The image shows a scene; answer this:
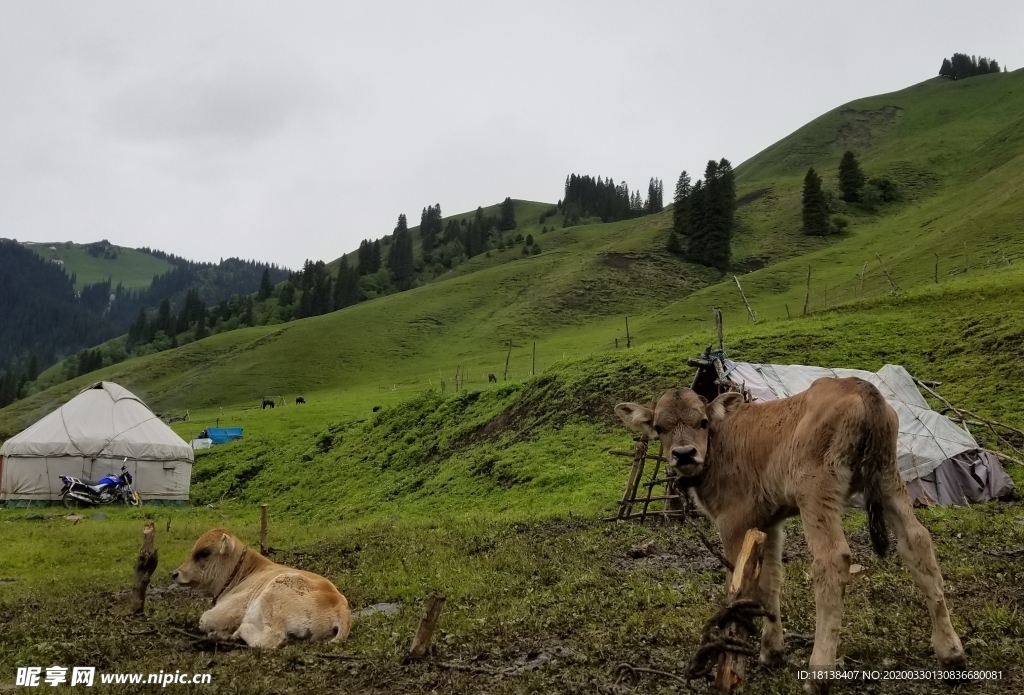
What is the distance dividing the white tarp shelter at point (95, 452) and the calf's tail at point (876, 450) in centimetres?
2738

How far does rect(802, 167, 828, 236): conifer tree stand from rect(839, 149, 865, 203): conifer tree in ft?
21.9

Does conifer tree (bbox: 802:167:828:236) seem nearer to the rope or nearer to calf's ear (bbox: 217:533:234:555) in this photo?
calf's ear (bbox: 217:533:234:555)

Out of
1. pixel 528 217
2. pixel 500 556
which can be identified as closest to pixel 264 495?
pixel 500 556

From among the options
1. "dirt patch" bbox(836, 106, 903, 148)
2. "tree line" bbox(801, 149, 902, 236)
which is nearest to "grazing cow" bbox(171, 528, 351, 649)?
"tree line" bbox(801, 149, 902, 236)

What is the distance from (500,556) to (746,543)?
6.98m

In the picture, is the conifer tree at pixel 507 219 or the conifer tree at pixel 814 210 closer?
the conifer tree at pixel 814 210

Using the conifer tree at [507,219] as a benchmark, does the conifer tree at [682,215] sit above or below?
below

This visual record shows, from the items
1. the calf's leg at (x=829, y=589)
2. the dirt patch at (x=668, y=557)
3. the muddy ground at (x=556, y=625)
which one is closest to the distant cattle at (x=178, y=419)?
the muddy ground at (x=556, y=625)

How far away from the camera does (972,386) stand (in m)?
18.8

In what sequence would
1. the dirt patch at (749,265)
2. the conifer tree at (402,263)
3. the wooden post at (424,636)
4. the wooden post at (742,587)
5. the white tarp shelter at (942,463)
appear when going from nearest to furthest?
1. the wooden post at (742,587)
2. the wooden post at (424,636)
3. the white tarp shelter at (942,463)
4. the dirt patch at (749,265)
5. the conifer tree at (402,263)

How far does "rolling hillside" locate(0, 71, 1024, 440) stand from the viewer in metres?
49.6

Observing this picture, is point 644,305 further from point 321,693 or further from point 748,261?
point 321,693

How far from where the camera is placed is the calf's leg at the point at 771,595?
529cm

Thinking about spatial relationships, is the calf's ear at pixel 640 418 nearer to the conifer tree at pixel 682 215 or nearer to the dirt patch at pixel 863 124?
the conifer tree at pixel 682 215
